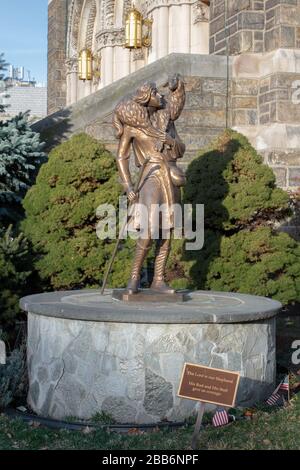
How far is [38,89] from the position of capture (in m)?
48.9

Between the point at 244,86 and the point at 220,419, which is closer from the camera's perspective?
the point at 220,419

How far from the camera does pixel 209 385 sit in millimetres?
4887

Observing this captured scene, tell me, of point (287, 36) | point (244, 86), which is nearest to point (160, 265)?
point (244, 86)

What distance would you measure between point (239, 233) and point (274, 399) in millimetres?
2864

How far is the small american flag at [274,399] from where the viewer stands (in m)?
6.25

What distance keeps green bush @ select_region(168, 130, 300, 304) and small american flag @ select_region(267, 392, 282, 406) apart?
2115mm

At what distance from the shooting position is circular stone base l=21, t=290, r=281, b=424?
19.0 feet

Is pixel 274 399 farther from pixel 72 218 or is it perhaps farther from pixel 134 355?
pixel 72 218

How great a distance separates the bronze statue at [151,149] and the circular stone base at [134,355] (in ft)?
2.97

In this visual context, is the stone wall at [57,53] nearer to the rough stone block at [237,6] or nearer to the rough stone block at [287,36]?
the rough stone block at [237,6]

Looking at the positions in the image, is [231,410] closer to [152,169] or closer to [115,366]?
[115,366]

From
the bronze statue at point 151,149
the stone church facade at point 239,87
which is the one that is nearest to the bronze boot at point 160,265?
the bronze statue at point 151,149

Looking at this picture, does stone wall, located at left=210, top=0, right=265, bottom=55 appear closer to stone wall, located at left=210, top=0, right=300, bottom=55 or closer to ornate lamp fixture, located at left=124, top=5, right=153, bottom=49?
stone wall, located at left=210, top=0, right=300, bottom=55
